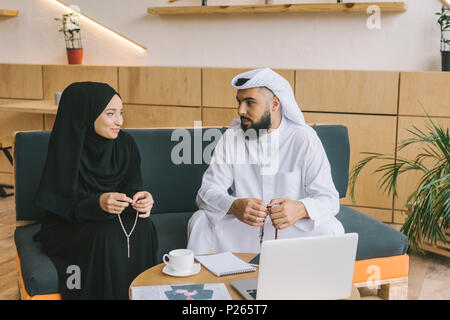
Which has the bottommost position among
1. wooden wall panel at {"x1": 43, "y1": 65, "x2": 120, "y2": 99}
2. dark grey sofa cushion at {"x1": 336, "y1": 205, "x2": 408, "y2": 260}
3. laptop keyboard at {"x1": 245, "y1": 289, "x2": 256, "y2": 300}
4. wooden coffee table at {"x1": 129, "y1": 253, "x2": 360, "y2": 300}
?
dark grey sofa cushion at {"x1": 336, "y1": 205, "x2": 408, "y2": 260}

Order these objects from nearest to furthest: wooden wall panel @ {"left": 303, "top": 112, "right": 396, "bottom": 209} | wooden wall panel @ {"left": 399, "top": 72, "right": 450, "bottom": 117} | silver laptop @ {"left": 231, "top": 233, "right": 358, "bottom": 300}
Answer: silver laptop @ {"left": 231, "top": 233, "right": 358, "bottom": 300} → wooden wall panel @ {"left": 399, "top": 72, "right": 450, "bottom": 117} → wooden wall panel @ {"left": 303, "top": 112, "right": 396, "bottom": 209}

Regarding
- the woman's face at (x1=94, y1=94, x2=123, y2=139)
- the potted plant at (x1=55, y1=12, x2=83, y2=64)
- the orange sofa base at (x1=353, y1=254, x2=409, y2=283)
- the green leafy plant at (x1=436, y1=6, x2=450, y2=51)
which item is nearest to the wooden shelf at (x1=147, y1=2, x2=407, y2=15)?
the green leafy plant at (x1=436, y1=6, x2=450, y2=51)

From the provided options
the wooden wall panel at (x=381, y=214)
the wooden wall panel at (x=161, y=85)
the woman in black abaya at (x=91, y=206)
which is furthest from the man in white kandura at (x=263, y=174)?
the wooden wall panel at (x=161, y=85)

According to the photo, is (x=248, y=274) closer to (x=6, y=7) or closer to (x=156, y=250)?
(x=156, y=250)

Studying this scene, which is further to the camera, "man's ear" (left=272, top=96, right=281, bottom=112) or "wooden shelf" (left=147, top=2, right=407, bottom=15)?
"wooden shelf" (left=147, top=2, right=407, bottom=15)

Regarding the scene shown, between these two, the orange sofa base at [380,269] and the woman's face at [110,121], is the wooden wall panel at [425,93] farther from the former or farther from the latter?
the woman's face at [110,121]

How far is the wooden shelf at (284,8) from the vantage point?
4.75m

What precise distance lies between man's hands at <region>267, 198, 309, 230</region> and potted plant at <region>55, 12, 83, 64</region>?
414cm

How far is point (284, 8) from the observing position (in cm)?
507

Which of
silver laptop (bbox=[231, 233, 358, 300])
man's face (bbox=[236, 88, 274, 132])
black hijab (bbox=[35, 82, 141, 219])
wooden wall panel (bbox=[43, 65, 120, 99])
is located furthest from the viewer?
wooden wall panel (bbox=[43, 65, 120, 99])

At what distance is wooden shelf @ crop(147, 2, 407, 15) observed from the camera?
4750mm

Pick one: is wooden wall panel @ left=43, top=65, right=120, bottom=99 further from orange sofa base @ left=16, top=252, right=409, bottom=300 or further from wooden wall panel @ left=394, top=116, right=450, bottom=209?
orange sofa base @ left=16, top=252, right=409, bottom=300

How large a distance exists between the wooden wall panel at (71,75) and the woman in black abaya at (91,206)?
121 inches

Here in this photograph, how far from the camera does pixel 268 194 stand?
2963 mm
